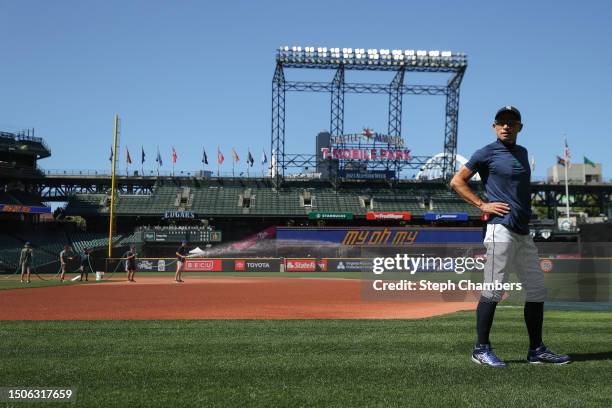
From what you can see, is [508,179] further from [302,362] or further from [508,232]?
[302,362]

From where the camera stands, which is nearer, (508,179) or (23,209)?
(508,179)

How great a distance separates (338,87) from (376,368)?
53.0 meters

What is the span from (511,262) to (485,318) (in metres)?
0.55

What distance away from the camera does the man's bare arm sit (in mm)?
5391

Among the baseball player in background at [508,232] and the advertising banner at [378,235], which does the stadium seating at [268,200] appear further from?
the baseball player in background at [508,232]

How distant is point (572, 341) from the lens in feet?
21.9

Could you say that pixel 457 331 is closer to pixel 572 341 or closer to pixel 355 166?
pixel 572 341

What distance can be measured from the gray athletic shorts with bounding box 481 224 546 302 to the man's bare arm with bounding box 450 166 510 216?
14 centimetres

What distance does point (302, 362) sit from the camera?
5.41 meters

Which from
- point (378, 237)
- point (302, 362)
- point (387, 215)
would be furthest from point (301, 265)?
point (302, 362)

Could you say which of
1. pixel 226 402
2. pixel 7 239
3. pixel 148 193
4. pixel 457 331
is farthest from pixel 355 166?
pixel 226 402

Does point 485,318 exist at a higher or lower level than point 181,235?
higher

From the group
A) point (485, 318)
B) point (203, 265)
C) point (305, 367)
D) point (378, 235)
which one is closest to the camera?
point (305, 367)

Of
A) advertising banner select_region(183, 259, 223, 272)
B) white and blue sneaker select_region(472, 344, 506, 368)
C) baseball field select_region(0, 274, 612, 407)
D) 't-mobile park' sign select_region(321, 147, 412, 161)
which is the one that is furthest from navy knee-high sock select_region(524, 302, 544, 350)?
't-mobile park' sign select_region(321, 147, 412, 161)
